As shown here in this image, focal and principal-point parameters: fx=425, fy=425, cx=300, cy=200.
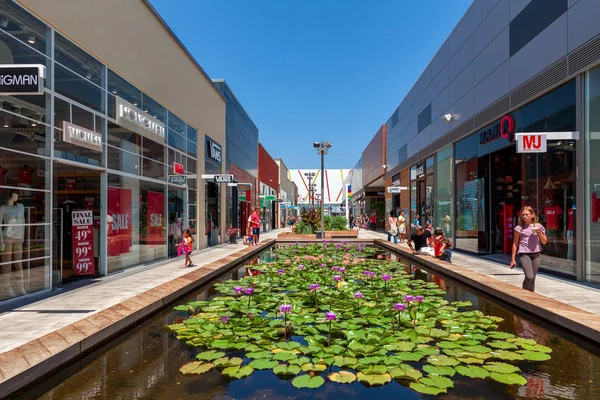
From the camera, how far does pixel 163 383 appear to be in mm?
3719

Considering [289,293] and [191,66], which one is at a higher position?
[191,66]

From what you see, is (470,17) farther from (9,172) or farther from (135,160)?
(9,172)

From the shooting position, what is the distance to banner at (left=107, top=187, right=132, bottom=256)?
993 centimetres

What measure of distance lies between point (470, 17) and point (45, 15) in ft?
45.4

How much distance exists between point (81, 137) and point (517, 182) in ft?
38.3

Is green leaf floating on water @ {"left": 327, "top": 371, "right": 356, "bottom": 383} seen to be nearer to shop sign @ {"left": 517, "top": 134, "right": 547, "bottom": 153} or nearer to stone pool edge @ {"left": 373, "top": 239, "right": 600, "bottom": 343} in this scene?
stone pool edge @ {"left": 373, "top": 239, "right": 600, "bottom": 343}

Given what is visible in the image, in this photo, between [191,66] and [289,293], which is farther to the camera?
[191,66]

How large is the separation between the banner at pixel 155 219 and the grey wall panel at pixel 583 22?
11280 mm

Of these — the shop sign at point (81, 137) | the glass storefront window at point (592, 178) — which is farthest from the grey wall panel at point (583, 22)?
the shop sign at point (81, 137)

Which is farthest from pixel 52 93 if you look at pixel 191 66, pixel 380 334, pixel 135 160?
pixel 191 66

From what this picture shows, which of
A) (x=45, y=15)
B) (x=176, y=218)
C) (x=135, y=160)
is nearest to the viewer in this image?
(x=45, y=15)

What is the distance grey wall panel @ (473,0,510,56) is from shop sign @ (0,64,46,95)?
482 inches

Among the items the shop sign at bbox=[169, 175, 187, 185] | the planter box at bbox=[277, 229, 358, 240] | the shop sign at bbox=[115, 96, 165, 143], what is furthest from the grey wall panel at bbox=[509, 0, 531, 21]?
the planter box at bbox=[277, 229, 358, 240]

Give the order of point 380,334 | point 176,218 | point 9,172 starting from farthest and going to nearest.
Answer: point 176,218 → point 9,172 → point 380,334
